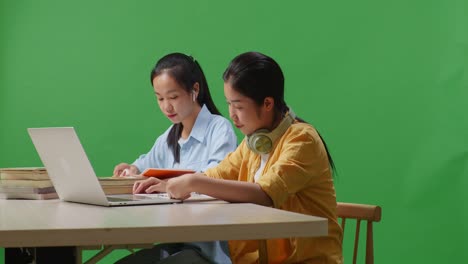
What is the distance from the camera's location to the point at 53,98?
12.1 feet

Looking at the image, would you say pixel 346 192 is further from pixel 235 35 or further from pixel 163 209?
pixel 163 209

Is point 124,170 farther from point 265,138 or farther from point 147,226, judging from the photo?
point 147,226

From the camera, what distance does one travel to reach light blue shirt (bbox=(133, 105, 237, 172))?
2.59m

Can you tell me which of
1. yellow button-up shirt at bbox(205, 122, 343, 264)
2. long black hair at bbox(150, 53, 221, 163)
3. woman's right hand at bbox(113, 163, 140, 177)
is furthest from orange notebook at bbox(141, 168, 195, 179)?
long black hair at bbox(150, 53, 221, 163)

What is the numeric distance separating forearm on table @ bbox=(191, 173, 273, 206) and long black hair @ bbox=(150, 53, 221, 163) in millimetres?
995

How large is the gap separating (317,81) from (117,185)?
1.55m

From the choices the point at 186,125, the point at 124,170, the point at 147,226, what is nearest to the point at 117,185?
the point at 124,170

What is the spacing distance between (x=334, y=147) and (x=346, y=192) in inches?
7.6

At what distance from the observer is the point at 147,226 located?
1.19 m

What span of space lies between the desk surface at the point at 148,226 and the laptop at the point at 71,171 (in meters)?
0.16

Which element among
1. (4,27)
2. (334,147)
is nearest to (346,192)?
(334,147)

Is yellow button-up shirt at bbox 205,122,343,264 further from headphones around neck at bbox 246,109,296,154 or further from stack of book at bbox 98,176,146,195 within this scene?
stack of book at bbox 98,176,146,195

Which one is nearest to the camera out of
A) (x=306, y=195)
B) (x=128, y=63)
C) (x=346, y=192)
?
(x=306, y=195)

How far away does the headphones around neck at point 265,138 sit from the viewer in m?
1.96
